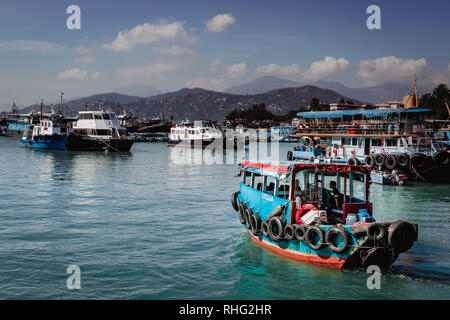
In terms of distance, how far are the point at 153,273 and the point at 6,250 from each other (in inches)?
225

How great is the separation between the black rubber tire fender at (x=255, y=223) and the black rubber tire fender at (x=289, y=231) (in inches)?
60.4

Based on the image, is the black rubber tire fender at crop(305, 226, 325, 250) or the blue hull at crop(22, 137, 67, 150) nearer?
the black rubber tire fender at crop(305, 226, 325, 250)

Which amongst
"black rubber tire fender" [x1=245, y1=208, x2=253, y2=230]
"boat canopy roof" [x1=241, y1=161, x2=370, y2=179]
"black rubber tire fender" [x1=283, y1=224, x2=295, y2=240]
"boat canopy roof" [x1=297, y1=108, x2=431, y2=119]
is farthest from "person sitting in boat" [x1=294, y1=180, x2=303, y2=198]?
"boat canopy roof" [x1=297, y1=108, x2=431, y2=119]

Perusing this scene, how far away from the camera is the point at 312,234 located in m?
11.9

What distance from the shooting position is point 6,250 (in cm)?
1386

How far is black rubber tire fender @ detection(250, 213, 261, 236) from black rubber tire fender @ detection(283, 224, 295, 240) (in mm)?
1534

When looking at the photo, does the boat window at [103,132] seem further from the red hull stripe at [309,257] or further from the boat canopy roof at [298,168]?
the red hull stripe at [309,257]

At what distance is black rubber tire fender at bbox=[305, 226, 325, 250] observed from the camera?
11.6m

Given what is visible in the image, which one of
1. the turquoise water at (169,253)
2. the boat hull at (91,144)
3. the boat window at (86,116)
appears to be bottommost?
the turquoise water at (169,253)

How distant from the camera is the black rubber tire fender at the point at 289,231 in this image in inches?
492

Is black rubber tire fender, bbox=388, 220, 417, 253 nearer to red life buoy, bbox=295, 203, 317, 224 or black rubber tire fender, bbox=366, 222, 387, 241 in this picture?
black rubber tire fender, bbox=366, 222, 387, 241

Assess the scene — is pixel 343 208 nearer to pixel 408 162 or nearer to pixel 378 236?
pixel 378 236

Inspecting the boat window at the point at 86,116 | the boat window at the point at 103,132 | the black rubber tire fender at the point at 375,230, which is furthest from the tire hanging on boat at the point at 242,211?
the boat window at the point at 86,116
